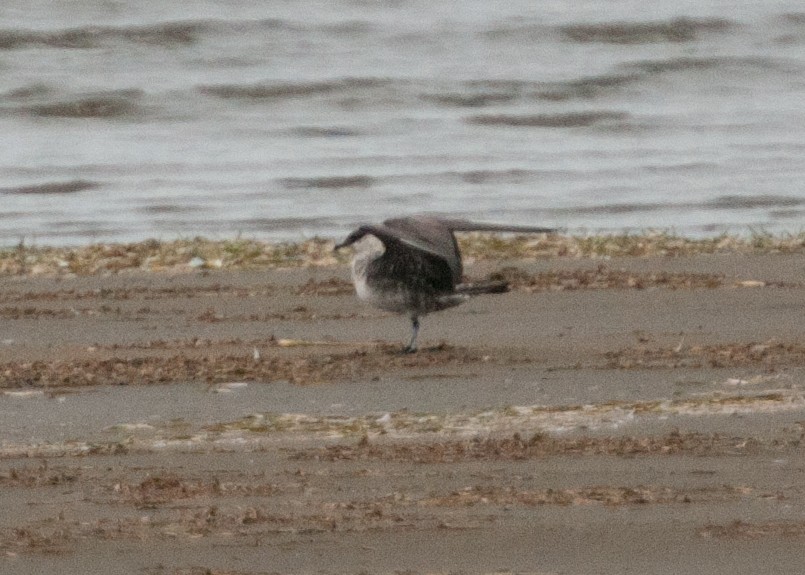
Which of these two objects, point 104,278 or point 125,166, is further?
point 125,166

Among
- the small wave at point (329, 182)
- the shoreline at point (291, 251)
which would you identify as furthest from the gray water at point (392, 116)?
the shoreline at point (291, 251)

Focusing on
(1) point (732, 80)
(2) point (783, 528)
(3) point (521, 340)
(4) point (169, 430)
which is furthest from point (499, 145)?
(2) point (783, 528)

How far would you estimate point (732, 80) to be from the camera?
76.3 ft

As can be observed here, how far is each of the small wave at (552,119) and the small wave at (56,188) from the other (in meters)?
4.67

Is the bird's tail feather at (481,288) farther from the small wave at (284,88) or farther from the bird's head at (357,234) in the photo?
the small wave at (284,88)

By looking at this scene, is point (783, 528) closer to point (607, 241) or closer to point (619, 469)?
point (619, 469)

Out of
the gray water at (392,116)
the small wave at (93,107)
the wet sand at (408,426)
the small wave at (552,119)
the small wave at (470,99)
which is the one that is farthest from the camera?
the small wave at (470,99)

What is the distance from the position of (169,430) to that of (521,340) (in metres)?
2.68

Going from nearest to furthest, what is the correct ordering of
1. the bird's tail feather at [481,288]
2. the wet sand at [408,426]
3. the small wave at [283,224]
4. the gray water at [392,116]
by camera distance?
the wet sand at [408,426], the bird's tail feather at [481,288], the small wave at [283,224], the gray water at [392,116]

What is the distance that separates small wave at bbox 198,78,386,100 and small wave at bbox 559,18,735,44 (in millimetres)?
4023

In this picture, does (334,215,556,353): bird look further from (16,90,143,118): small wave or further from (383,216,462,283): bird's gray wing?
(16,90,143,118): small wave

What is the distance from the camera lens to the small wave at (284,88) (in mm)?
22812

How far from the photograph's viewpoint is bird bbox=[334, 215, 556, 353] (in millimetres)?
9586

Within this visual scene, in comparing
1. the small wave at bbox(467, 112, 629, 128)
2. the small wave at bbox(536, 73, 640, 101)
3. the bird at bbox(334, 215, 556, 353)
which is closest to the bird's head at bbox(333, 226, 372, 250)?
the bird at bbox(334, 215, 556, 353)
